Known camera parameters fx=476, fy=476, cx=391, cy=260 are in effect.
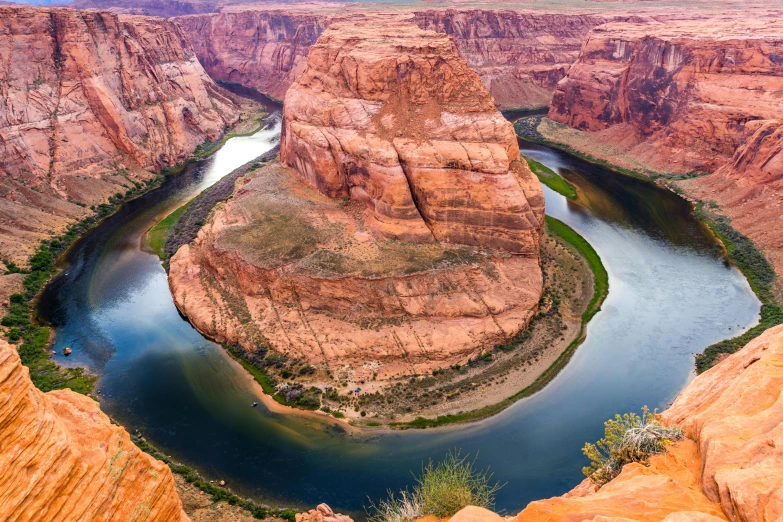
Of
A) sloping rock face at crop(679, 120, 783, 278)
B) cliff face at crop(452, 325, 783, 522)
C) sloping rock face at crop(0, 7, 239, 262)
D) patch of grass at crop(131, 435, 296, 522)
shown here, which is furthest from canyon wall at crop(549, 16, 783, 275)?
sloping rock face at crop(0, 7, 239, 262)

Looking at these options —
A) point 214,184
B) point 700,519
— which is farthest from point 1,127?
point 700,519

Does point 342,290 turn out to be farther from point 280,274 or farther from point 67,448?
point 67,448

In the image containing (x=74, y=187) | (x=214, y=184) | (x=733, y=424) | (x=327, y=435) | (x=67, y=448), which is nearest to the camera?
(x=67, y=448)

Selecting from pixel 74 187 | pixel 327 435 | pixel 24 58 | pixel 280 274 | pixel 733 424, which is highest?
pixel 733 424

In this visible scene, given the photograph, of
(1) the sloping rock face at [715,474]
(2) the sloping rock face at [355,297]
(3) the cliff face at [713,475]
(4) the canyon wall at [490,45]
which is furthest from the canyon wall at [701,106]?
(1) the sloping rock face at [715,474]

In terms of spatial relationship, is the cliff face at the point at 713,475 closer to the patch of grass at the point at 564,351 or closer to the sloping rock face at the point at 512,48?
the patch of grass at the point at 564,351

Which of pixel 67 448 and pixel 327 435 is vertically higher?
pixel 67 448

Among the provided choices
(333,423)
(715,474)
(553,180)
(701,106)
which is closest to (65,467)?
(715,474)

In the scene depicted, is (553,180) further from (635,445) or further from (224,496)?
(224,496)
